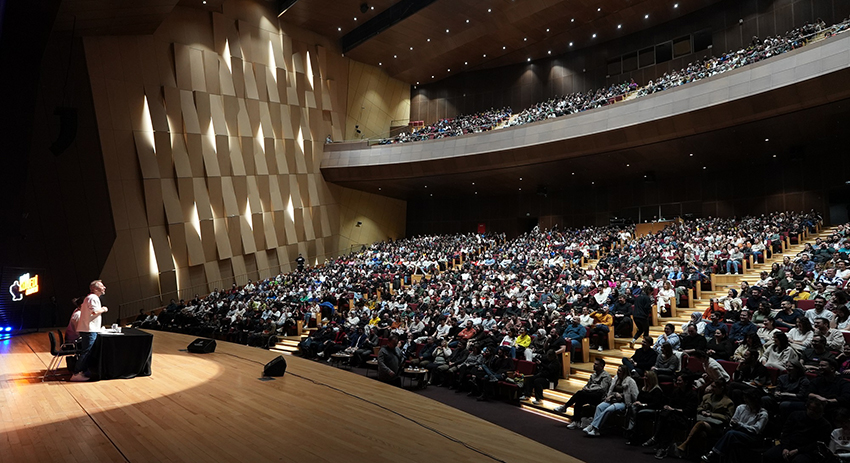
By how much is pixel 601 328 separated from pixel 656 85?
415 inches

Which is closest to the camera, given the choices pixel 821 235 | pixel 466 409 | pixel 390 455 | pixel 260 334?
pixel 390 455

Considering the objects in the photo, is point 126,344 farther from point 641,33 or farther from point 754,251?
point 641,33

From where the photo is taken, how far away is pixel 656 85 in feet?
51.0

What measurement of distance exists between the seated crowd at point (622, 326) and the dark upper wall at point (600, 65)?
7162 millimetres

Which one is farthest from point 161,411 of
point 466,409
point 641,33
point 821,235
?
point 641,33

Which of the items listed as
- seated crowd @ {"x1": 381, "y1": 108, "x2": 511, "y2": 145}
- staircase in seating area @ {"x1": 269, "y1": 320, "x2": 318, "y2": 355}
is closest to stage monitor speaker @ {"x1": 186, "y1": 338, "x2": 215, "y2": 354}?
staircase in seating area @ {"x1": 269, "y1": 320, "x2": 318, "y2": 355}

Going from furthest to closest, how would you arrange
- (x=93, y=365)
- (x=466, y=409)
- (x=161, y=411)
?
(x=466, y=409) → (x=93, y=365) → (x=161, y=411)

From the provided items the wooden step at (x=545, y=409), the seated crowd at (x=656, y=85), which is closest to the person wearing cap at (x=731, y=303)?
the wooden step at (x=545, y=409)

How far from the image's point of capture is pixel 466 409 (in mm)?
5957

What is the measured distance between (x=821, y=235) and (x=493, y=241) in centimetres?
973

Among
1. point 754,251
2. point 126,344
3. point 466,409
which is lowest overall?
point 466,409

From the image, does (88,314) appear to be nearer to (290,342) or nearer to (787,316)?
(290,342)

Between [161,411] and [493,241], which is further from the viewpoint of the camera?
[493,241]

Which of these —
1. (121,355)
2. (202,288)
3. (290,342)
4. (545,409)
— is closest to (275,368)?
(121,355)
